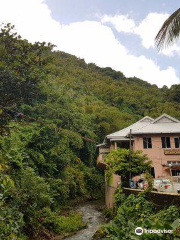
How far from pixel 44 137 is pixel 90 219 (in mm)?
8678

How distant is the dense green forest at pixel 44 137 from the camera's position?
4684 mm

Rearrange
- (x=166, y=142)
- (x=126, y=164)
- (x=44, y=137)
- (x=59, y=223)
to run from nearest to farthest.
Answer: (x=126, y=164) < (x=59, y=223) < (x=166, y=142) < (x=44, y=137)

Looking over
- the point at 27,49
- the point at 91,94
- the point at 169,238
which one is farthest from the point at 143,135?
the point at 91,94

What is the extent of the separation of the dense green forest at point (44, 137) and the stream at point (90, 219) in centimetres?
89

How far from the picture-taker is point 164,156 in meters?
21.2

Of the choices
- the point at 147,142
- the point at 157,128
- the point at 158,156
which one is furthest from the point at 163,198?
the point at 157,128

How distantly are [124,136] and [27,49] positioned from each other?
39.9ft

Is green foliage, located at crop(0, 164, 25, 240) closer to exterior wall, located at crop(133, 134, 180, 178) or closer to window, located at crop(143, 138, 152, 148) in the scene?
exterior wall, located at crop(133, 134, 180, 178)

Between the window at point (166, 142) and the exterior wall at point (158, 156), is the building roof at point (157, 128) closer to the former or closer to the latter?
the exterior wall at point (158, 156)

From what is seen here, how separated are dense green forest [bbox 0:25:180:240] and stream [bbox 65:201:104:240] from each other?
0.89 m

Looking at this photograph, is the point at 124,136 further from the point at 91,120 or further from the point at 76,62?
the point at 76,62

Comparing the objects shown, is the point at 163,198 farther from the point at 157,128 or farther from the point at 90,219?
the point at 157,128

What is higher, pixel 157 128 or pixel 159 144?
pixel 157 128

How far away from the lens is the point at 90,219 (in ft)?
63.9
